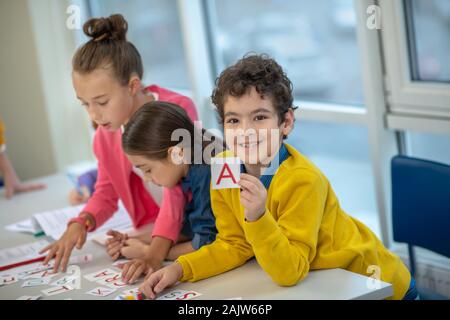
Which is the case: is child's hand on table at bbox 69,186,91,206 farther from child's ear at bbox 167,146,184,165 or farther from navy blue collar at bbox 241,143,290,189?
navy blue collar at bbox 241,143,290,189

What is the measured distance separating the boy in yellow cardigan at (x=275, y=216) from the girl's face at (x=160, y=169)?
0.55 feet

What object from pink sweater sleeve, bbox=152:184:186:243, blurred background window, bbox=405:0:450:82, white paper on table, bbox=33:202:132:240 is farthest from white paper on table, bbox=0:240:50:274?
blurred background window, bbox=405:0:450:82

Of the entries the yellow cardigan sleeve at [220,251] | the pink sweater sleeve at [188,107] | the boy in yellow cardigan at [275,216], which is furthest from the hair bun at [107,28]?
the yellow cardigan sleeve at [220,251]

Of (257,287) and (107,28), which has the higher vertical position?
(107,28)

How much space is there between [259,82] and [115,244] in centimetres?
65

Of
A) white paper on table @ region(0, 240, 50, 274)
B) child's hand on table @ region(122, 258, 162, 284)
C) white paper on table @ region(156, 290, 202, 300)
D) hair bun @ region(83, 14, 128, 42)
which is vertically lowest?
white paper on table @ region(0, 240, 50, 274)

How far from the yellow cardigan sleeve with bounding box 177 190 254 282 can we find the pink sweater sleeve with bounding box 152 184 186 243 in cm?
18

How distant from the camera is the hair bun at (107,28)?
6.40 ft

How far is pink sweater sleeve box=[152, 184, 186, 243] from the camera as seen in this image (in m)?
1.84

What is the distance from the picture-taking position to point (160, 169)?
1.76 meters

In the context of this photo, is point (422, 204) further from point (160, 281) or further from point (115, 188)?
point (115, 188)

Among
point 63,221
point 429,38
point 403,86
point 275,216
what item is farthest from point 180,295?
point 429,38

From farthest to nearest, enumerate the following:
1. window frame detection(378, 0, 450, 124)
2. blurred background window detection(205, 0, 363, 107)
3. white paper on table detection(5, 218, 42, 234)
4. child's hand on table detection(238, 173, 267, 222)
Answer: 1. blurred background window detection(205, 0, 363, 107)
2. white paper on table detection(5, 218, 42, 234)
3. window frame detection(378, 0, 450, 124)
4. child's hand on table detection(238, 173, 267, 222)

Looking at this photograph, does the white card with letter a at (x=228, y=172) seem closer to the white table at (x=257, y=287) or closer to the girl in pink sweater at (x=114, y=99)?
the white table at (x=257, y=287)
